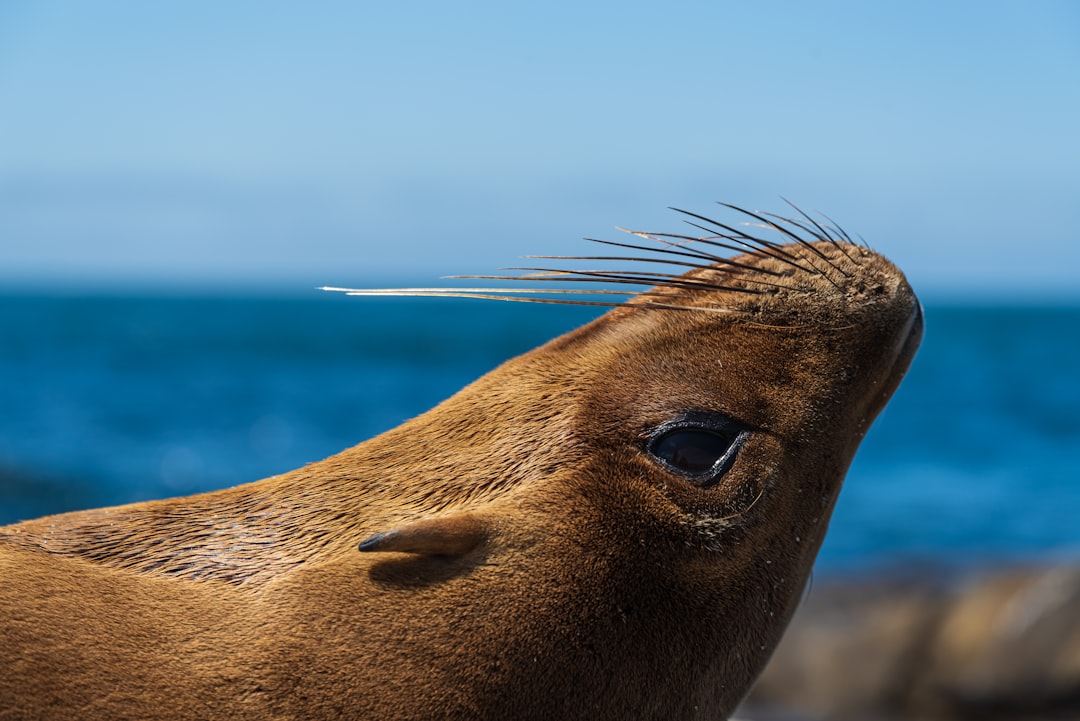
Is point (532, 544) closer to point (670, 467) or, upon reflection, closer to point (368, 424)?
point (670, 467)

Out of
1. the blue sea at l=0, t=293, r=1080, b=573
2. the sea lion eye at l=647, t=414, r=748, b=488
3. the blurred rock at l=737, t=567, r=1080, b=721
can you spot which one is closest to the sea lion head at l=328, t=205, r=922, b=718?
the sea lion eye at l=647, t=414, r=748, b=488

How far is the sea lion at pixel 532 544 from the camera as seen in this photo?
2467mm

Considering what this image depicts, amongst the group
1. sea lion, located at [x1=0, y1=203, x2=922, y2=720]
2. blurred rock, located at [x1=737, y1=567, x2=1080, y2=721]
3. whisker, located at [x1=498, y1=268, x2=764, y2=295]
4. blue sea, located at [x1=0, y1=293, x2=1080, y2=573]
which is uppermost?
whisker, located at [x1=498, y1=268, x2=764, y2=295]

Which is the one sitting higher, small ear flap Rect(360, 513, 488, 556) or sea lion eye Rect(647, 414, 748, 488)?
sea lion eye Rect(647, 414, 748, 488)

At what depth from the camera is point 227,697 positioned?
7.95 feet

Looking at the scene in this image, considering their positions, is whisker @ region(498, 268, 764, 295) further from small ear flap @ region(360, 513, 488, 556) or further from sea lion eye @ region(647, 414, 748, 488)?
small ear flap @ region(360, 513, 488, 556)

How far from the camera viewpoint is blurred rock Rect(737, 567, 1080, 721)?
912 centimetres

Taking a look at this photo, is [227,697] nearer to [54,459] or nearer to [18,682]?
[18,682]

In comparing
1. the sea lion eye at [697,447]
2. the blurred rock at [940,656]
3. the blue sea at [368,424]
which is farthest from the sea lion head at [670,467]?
the blue sea at [368,424]

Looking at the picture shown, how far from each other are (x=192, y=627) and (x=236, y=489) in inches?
19.1

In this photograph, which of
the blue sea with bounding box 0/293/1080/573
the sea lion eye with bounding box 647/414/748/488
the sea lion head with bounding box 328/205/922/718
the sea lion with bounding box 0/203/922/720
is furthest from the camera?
the blue sea with bounding box 0/293/1080/573

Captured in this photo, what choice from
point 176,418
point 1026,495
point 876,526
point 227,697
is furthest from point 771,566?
point 176,418

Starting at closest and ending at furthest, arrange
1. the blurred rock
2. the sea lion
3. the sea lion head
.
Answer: the sea lion < the sea lion head < the blurred rock

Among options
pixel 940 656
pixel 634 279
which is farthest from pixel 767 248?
pixel 940 656
